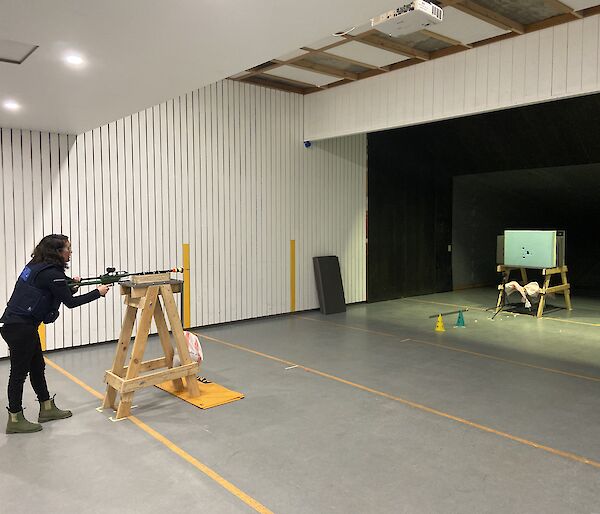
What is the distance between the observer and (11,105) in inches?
195

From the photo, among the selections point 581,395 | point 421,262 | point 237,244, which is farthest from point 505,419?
point 421,262

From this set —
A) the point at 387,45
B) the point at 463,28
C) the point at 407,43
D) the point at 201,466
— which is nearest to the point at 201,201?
the point at 387,45

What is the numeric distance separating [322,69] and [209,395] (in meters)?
5.37

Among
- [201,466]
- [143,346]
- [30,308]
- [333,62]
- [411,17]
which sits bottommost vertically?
[201,466]

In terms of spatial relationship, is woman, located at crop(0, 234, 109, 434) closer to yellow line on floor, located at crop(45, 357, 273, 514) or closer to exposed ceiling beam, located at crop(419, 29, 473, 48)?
yellow line on floor, located at crop(45, 357, 273, 514)

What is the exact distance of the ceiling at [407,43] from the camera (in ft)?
18.7

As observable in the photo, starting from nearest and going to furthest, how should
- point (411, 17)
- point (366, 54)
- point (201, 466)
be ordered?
point (201, 466) → point (411, 17) → point (366, 54)

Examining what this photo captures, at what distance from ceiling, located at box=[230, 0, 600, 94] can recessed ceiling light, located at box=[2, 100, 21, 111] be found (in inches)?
97.6

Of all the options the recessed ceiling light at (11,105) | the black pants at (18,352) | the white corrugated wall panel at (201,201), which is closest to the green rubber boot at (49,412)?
the black pants at (18,352)

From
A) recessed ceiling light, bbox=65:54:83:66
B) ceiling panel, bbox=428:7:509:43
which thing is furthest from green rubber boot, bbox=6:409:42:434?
ceiling panel, bbox=428:7:509:43

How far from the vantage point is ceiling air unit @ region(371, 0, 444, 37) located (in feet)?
14.3

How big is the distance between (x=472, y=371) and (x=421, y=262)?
6.10 meters

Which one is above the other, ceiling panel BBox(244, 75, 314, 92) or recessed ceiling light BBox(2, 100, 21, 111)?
ceiling panel BBox(244, 75, 314, 92)

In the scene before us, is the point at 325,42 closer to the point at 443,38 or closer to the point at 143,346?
the point at 443,38
